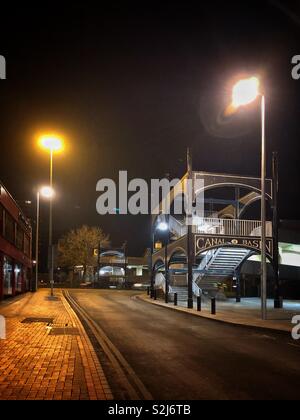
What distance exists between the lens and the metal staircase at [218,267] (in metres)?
33.0

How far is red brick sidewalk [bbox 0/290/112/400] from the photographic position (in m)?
7.02

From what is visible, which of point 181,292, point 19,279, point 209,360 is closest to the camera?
point 209,360

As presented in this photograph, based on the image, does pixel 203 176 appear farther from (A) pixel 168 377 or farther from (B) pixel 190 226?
(A) pixel 168 377

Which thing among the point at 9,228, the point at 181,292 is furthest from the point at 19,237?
the point at 181,292

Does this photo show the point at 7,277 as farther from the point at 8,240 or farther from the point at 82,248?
the point at 82,248

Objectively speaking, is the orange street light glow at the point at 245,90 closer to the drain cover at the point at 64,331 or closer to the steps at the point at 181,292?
the drain cover at the point at 64,331

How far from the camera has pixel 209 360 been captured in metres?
10.5

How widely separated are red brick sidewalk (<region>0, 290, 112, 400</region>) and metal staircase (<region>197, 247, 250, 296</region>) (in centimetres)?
1961

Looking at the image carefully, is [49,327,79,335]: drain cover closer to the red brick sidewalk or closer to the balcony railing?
the red brick sidewalk

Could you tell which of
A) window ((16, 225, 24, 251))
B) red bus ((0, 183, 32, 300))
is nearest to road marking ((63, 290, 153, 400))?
red bus ((0, 183, 32, 300))

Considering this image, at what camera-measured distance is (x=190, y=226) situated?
28750 mm

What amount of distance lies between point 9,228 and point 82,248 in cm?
4862

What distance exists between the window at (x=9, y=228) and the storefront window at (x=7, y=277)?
1.49 m
